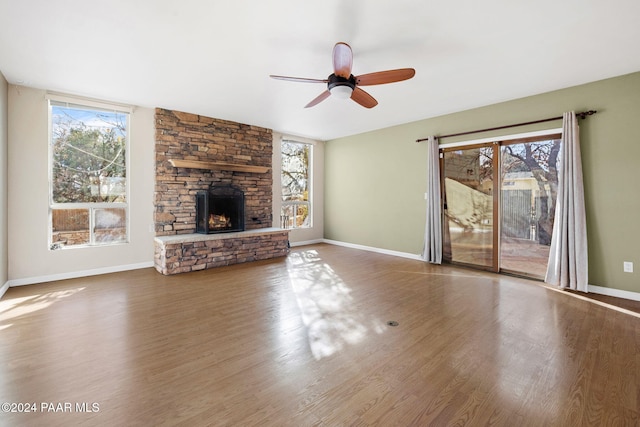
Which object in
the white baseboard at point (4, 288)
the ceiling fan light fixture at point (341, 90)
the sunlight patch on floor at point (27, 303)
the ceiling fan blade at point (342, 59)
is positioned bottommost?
the sunlight patch on floor at point (27, 303)

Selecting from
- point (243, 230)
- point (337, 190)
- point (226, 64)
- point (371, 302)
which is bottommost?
point (371, 302)

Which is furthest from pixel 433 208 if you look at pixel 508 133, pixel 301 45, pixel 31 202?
pixel 31 202

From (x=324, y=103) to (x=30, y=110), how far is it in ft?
13.8

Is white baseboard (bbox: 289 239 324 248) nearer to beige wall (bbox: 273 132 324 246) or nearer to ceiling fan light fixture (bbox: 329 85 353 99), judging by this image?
beige wall (bbox: 273 132 324 246)

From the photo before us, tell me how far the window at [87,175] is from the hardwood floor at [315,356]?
0.97 m

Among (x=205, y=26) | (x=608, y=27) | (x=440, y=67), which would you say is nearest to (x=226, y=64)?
(x=205, y=26)

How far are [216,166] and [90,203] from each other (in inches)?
79.5

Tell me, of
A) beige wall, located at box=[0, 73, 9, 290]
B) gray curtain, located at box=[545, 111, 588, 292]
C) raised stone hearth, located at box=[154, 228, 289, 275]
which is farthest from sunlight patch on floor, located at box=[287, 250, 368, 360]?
beige wall, located at box=[0, 73, 9, 290]

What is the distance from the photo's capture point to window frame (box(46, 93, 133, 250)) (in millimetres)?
4117

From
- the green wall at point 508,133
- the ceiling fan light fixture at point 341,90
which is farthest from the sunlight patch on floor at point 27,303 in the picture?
the green wall at point 508,133

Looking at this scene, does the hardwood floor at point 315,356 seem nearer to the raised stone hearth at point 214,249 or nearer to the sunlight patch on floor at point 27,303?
the sunlight patch on floor at point 27,303

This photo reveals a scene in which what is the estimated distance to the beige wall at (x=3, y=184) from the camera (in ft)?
11.8

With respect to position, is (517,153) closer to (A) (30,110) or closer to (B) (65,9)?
(B) (65,9)

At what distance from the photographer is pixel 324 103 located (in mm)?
4551
